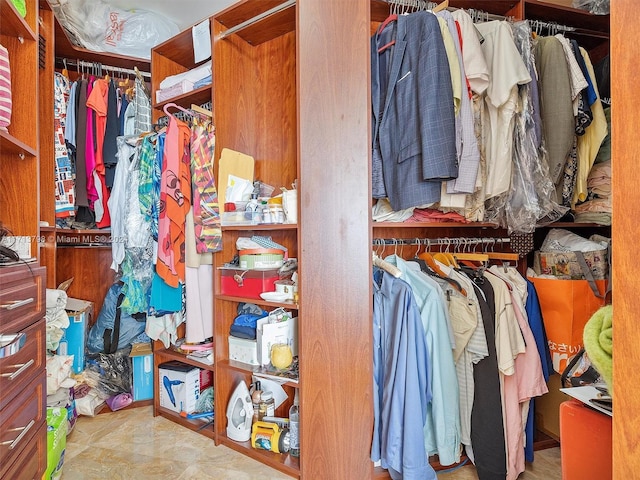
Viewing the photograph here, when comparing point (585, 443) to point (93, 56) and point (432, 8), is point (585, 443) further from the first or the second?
point (93, 56)

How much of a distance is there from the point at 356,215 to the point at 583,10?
1581mm

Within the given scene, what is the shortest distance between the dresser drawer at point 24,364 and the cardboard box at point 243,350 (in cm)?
82

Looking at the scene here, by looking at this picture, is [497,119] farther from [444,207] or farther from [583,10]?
[583,10]

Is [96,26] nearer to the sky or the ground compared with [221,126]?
nearer to the sky

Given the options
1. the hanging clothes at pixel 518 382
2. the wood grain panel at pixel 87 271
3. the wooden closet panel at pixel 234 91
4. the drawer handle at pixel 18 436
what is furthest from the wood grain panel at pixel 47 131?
the hanging clothes at pixel 518 382

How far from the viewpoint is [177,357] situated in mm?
2068

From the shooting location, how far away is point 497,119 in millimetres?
1546

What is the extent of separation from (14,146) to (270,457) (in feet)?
5.29

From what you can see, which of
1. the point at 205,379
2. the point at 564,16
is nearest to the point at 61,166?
the point at 205,379

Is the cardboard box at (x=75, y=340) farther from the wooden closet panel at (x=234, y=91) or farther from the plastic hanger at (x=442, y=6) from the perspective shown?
the plastic hanger at (x=442, y=6)

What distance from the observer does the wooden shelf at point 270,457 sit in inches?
64.8

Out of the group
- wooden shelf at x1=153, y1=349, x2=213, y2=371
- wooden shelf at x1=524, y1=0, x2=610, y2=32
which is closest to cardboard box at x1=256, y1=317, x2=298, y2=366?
wooden shelf at x1=153, y1=349, x2=213, y2=371

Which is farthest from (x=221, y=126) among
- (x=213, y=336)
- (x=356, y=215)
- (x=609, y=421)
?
(x=609, y=421)

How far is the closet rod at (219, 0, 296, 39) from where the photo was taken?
1.71m
